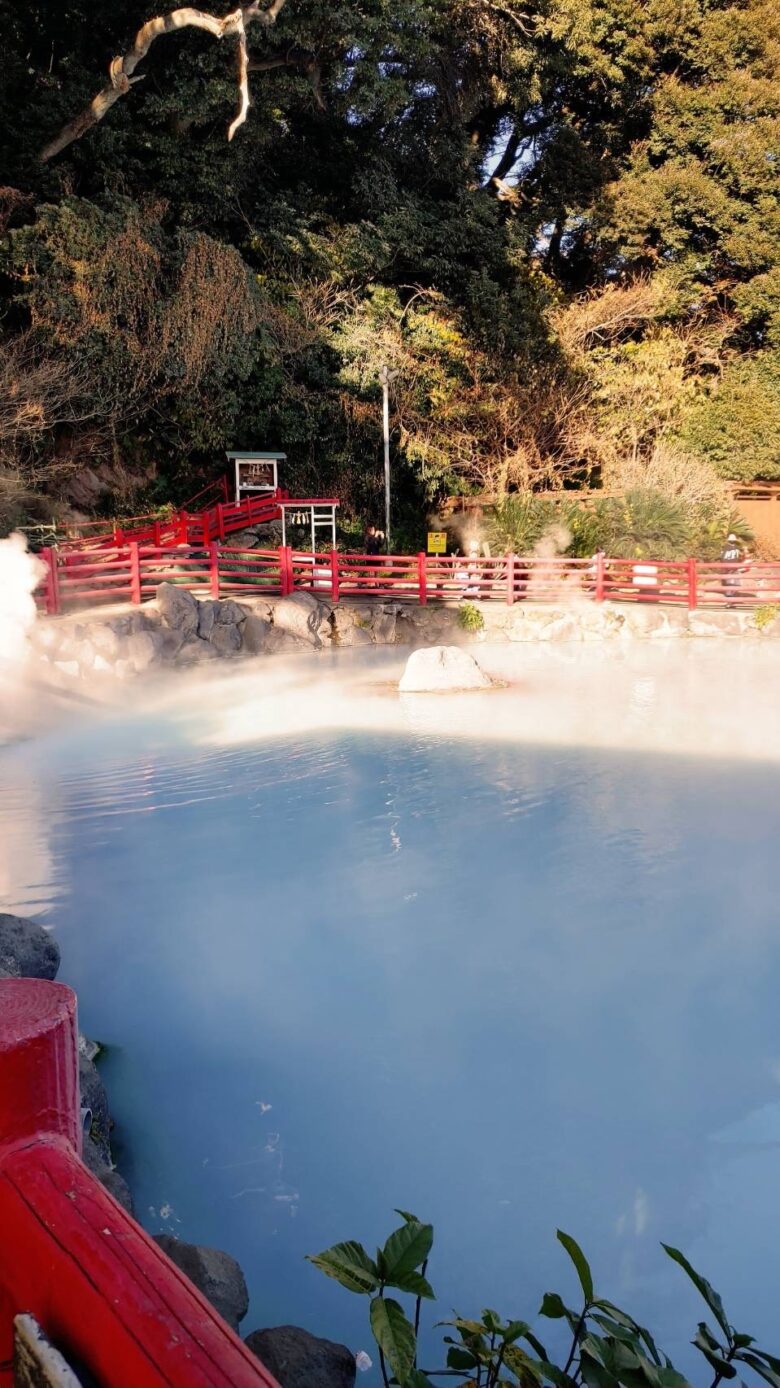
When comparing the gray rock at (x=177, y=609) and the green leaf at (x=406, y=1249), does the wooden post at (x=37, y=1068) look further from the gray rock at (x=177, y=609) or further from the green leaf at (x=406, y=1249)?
the gray rock at (x=177, y=609)

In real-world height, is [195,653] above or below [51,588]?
below

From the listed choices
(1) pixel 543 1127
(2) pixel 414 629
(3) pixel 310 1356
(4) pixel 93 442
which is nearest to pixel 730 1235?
(1) pixel 543 1127

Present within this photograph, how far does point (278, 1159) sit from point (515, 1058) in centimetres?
133

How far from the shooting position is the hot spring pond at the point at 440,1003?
4133 millimetres

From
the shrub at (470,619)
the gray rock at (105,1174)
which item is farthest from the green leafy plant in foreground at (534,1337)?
the shrub at (470,619)

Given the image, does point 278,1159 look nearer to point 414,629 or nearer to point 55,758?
point 55,758

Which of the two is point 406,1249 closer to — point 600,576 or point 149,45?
point 600,576

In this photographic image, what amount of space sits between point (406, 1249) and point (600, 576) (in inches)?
651

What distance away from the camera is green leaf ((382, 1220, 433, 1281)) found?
83.9 inches

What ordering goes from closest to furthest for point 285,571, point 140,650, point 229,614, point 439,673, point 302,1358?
1. point 302,1358
2. point 439,673
3. point 140,650
4. point 229,614
5. point 285,571

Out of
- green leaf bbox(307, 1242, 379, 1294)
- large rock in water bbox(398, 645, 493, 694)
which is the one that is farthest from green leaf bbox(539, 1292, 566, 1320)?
large rock in water bbox(398, 645, 493, 694)

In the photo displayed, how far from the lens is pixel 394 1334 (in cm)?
211

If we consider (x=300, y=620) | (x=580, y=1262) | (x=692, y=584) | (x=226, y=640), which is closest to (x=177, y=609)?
(x=226, y=640)

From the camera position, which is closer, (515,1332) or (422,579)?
(515,1332)
